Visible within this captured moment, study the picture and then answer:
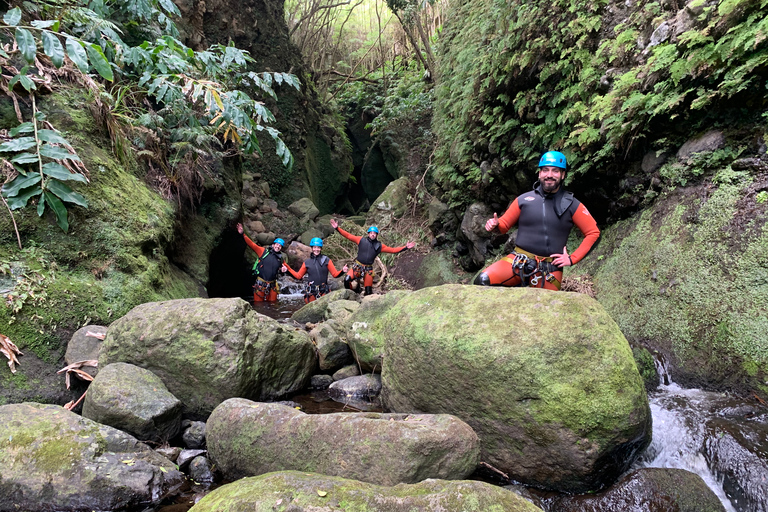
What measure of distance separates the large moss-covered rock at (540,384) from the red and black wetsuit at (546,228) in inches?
60.5

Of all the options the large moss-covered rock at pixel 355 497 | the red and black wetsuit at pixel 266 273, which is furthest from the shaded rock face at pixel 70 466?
the red and black wetsuit at pixel 266 273

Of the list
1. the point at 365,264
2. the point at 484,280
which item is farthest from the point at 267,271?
the point at 484,280

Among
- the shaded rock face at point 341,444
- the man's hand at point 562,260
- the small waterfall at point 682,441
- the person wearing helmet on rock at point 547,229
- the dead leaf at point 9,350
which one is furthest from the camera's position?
the person wearing helmet on rock at point 547,229

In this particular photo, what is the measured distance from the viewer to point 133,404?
3.43m

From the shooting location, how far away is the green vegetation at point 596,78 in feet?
15.1

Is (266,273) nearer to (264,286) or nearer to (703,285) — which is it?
(264,286)

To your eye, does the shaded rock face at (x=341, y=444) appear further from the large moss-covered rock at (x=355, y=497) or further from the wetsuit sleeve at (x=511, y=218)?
the wetsuit sleeve at (x=511, y=218)

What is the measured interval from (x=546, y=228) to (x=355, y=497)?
13.1 feet

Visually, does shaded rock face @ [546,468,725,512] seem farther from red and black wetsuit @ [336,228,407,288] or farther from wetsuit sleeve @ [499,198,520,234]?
red and black wetsuit @ [336,228,407,288]

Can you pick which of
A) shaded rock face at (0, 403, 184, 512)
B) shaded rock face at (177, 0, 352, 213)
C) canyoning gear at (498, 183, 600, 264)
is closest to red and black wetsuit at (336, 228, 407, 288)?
canyoning gear at (498, 183, 600, 264)

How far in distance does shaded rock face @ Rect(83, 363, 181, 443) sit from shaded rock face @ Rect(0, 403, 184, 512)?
0.29m

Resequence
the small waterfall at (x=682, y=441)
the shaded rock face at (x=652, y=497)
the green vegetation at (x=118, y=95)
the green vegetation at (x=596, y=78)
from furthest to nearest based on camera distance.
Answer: the green vegetation at (x=596, y=78) → the green vegetation at (x=118, y=95) → the small waterfall at (x=682, y=441) → the shaded rock face at (x=652, y=497)

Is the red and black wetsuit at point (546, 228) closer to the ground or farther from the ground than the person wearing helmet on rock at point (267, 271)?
farther from the ground

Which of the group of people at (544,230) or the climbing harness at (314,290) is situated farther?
the climbing harness at (314,290)
